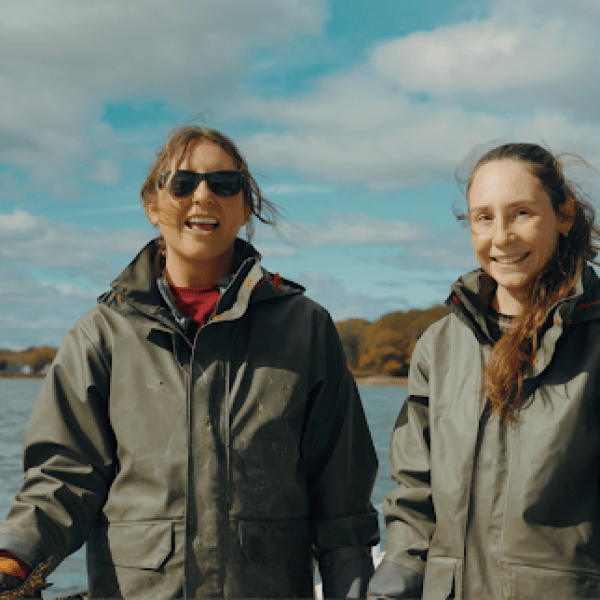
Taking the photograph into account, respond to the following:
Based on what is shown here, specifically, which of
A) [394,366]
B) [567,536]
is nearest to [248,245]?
[567,536]

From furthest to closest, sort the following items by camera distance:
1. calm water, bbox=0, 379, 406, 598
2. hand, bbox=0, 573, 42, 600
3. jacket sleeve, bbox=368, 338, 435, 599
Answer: calm water, bbox=0, 379, 406, 598 → jacket sleeve, bbox=368, 338, 435, 599 → hand, bbox=0, 573, 42, 600

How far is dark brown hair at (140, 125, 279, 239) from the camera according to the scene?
127 inches

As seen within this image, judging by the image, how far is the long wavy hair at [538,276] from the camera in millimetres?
2756

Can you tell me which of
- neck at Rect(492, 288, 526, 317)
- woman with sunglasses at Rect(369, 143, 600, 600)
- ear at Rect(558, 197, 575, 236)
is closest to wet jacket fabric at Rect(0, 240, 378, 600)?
woman with sunglasses at Rect(369, 143, 600, 600)

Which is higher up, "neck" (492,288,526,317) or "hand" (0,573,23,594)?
"neck" (492,288,526,317)

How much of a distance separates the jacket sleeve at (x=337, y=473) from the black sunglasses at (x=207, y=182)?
0.69 m

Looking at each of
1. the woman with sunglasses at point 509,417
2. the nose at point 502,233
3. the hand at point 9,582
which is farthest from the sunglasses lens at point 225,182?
the hand at point 9,582

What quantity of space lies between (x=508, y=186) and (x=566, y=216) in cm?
30

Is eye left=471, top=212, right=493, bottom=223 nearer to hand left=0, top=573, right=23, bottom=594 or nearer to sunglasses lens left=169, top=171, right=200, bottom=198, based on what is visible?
sunglasses lens left=169, top=171, right=200, bottom=198

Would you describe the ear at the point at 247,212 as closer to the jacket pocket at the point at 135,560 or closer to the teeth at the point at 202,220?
the teeth at the point at 202,220

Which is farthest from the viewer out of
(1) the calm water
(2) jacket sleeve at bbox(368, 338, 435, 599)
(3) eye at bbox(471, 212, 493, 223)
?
(1) the calm water

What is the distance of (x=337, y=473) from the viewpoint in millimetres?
3055

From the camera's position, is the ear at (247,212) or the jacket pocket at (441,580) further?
the ear at (247,212)

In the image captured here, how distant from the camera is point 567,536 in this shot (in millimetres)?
2605
